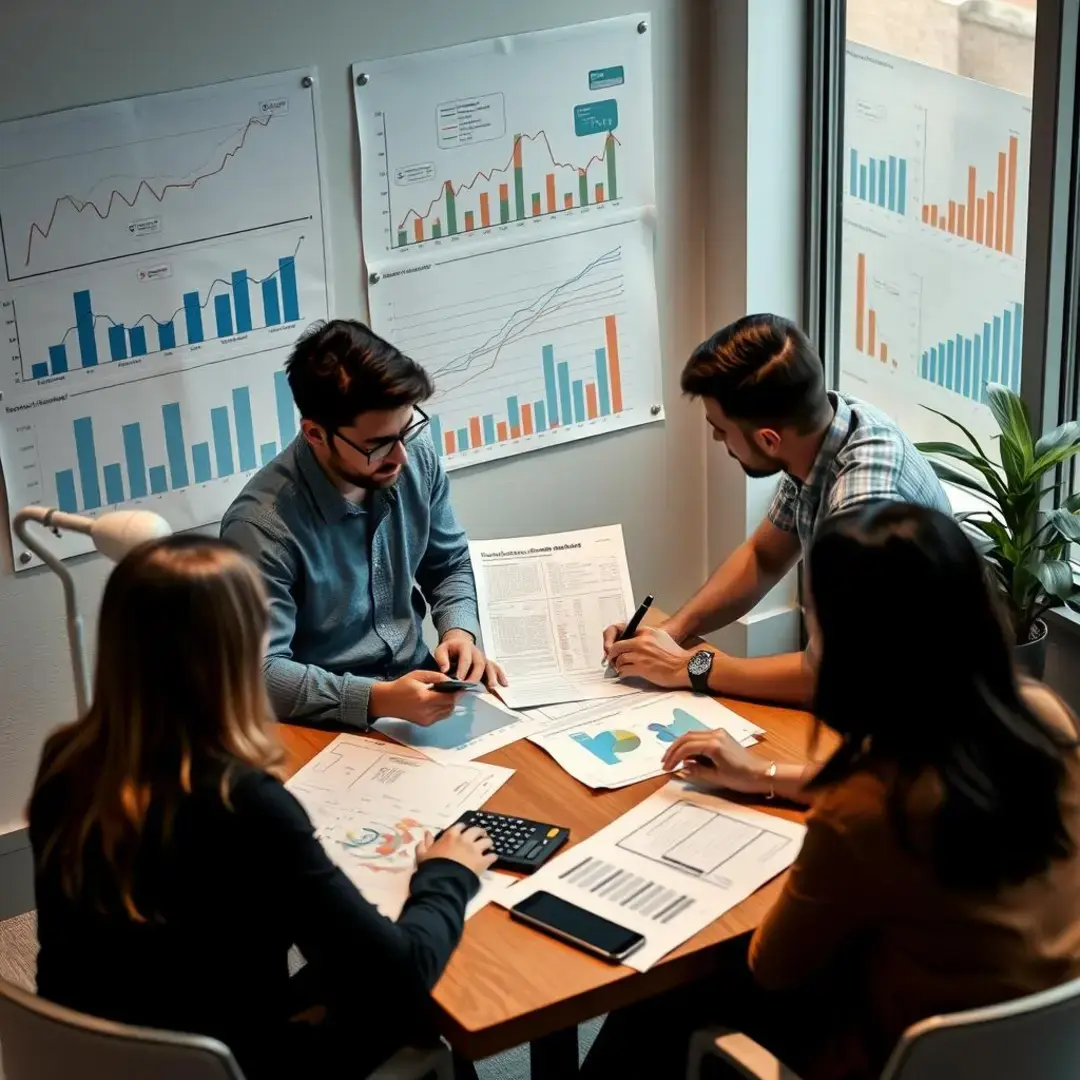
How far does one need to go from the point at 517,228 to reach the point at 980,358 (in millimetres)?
1085

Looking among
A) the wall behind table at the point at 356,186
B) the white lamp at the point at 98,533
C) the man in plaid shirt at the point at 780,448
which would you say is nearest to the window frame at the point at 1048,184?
the wall behind table at the point at 356,186

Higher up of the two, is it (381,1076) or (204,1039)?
(204,1039)

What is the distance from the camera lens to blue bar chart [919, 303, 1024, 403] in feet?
10.7

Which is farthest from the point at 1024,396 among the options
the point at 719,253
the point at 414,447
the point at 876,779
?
the point at 876,779

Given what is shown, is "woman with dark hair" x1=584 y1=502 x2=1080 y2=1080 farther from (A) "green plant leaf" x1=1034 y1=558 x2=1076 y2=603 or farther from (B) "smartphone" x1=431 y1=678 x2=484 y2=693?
(A) "green plant leaf" x1=1034 y1=558 x2=1076 y2=603

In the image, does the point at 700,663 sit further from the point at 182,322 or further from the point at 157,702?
the point at 182,322

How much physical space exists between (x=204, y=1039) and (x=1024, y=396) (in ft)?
7.45

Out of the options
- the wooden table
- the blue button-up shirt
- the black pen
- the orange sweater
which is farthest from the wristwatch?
the orange sweater

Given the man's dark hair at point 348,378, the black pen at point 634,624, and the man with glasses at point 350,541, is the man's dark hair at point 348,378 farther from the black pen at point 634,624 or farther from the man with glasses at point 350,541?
the black pen at point 634,624

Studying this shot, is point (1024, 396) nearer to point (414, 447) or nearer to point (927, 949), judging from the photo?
point (414, 447)

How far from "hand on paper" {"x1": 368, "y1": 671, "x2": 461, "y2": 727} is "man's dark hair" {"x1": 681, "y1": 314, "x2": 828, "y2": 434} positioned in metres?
0.67

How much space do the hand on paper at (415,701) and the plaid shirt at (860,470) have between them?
69cm

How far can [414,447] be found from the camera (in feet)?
8.87

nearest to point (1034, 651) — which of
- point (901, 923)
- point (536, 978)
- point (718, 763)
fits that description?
point (718, 763)
